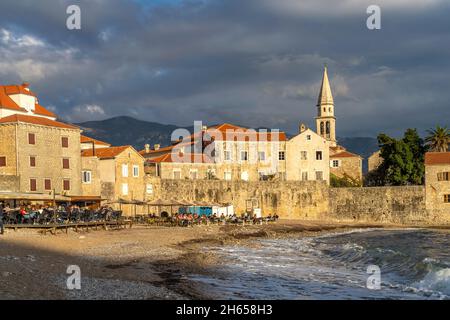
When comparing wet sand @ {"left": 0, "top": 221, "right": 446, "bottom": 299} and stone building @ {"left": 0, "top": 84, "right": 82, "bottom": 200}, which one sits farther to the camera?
stone building @ {"left": 0, "top": 84, "right": 82, "bottom": 200}

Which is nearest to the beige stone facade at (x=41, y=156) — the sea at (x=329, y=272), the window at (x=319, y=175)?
the sea at (x=329, y=272)

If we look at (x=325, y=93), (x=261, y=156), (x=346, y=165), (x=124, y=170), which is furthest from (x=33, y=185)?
(x=325, y=93)

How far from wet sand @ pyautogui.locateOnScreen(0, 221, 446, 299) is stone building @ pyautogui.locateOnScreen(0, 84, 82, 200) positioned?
13.4 m

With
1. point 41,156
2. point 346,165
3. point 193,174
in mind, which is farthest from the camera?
point 346,165

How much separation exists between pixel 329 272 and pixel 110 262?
388 inches

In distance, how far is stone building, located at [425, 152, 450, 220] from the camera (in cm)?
6284

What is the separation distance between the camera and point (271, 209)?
2589 inches

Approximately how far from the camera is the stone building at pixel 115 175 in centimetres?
5556

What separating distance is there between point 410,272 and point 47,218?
20923mm

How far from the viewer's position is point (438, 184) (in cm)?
6338

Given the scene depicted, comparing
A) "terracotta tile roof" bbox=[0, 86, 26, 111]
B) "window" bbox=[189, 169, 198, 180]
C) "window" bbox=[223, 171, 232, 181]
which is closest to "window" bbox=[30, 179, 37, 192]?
"terracotta tile roof" bbox=[0, 86, 26, 111]

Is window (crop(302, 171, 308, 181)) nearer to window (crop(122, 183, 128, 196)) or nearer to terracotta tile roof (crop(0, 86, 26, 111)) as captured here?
window (crop(122, 183, 128, 196))

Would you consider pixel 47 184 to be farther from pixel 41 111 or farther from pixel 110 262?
Result: pixel 110 262

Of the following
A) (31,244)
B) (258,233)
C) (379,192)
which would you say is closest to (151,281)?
(31,244)
